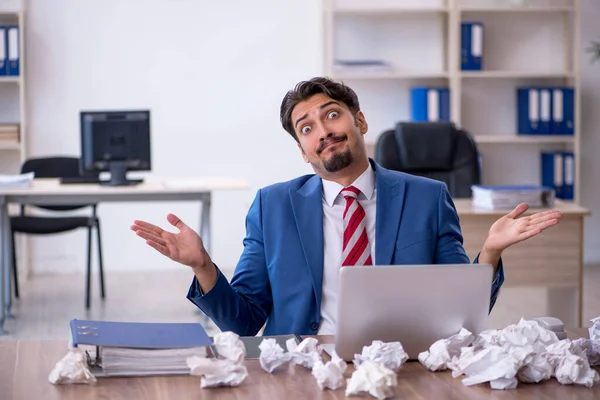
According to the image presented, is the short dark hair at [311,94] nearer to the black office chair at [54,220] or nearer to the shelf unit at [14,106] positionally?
the black office chair at [54,220]

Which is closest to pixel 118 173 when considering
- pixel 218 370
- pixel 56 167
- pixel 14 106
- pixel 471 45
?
pixel 56 167

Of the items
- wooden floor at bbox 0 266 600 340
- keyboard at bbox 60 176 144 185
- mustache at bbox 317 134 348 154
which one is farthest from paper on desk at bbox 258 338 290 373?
keyboard at bbox 60 176 144 185

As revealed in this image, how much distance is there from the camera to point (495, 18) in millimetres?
6250

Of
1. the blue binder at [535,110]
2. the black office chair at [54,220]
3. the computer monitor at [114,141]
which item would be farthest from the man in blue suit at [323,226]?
the blue binder at [535,110]

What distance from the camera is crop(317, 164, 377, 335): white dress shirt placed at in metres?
2.22

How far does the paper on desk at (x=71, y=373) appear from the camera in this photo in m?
1.60

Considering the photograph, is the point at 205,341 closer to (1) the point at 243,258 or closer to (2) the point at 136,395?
(2) the point at 136,395

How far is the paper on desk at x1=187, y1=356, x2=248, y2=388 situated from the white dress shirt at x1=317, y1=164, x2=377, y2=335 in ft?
2.03

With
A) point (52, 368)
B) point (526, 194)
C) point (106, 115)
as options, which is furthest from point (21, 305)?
point (52, 368)

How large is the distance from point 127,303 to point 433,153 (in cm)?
209

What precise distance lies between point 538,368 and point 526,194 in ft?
8.12

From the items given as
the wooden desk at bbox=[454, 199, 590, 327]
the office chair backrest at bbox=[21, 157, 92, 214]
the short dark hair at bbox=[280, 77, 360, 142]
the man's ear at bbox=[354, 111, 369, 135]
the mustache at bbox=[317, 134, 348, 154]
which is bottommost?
the wooden desk at bbox=[454, 199, 590, 327]

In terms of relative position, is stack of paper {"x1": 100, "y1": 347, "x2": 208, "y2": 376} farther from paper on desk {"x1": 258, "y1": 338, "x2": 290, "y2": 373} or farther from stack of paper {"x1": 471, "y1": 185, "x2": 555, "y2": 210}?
stack of paper {"x1": 471, "y1": 185, "x2": 555, "y2": 210}

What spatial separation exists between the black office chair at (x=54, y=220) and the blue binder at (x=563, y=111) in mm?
3025
